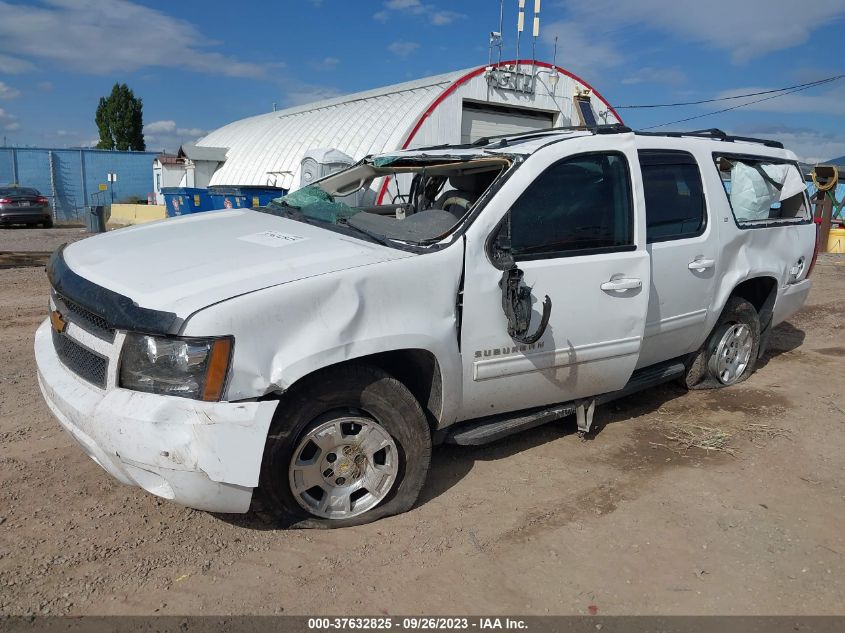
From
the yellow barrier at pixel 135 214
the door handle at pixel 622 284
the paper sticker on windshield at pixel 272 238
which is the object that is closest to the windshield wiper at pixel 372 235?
the paper sticker on windshield at pixel 272 238

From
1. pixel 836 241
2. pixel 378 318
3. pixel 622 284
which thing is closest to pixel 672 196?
pixel 622 284

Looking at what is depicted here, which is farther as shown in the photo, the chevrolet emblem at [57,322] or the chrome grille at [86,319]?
the chevrolet emblem at [57,322]

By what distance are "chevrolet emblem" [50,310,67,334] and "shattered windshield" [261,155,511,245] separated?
4.38 ft

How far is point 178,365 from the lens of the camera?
104 inches

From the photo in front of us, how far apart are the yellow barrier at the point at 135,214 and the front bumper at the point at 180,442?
63.9ft

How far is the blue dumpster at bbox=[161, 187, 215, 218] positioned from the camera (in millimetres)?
13094

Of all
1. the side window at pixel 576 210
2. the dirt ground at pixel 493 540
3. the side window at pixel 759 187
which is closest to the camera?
the dirt ground at pixel 493 540

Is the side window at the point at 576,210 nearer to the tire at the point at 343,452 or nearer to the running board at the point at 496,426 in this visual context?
the running board at the point at 496,426

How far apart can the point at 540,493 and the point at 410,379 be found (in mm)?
984

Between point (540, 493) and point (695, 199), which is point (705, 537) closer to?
point (540, 493)

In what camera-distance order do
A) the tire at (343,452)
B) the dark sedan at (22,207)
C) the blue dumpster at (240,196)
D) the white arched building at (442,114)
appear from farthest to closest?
1. the dark sedan at (22,207)
2. the white arched building at (442,114)
3. the blue dumpster at (240,196)
4. the tire at (343,452)

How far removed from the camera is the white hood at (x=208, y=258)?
2.74 m

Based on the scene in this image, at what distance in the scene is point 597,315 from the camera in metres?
3.76

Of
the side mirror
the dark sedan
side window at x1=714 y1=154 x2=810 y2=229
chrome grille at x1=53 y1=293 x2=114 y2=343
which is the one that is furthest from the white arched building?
chrome grille at x1=53 y1=293 x2=114 y2=343
